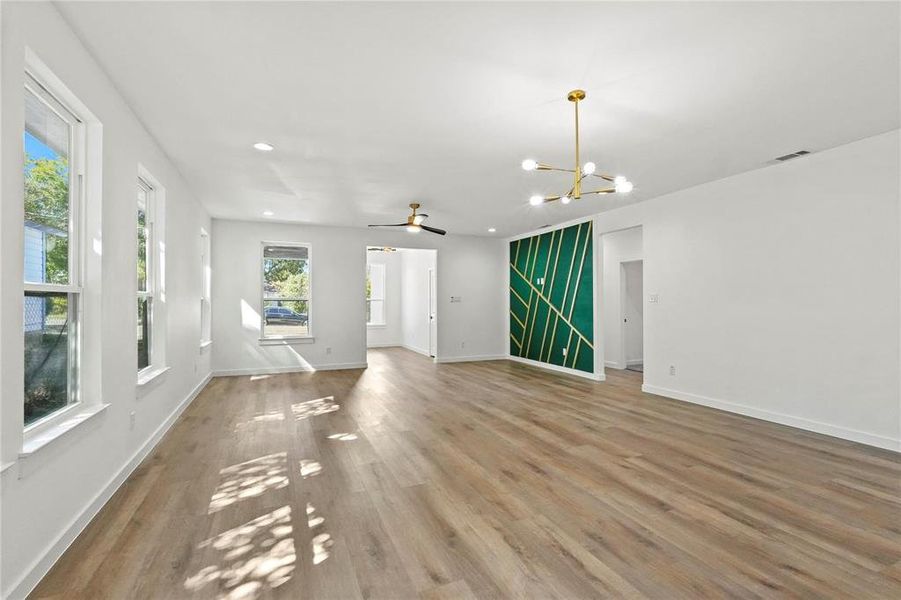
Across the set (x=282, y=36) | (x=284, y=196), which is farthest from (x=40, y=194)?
(x=284, y=196)

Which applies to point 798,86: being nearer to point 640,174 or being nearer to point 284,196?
point 640,174

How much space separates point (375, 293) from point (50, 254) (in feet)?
31.2

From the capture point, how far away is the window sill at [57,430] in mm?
1797

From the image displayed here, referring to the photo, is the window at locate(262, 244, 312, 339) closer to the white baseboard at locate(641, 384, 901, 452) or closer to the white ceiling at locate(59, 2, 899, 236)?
the white ceiling at locate(59, 2, 899, 236)

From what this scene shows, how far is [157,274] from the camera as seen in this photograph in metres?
3.92

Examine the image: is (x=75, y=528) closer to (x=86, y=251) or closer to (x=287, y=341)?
(x=86, y=251)

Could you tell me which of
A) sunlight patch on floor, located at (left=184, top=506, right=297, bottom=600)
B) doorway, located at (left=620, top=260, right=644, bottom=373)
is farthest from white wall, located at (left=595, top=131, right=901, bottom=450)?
sunlight patch on floor, located at (left=184, top=506, right=297, bottom=600)

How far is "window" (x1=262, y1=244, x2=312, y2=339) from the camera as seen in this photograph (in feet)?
25.1

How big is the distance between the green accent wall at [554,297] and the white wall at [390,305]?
3859 millimetres

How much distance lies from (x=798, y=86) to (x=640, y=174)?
74.6 inches

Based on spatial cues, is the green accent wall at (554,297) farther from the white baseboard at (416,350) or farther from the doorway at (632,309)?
the white baseboard at (416,350)

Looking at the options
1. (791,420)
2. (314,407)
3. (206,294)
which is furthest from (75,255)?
(791,420)

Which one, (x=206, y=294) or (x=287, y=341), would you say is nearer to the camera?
(x=206, y=294)

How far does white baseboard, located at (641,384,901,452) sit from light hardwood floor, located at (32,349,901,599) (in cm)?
17
